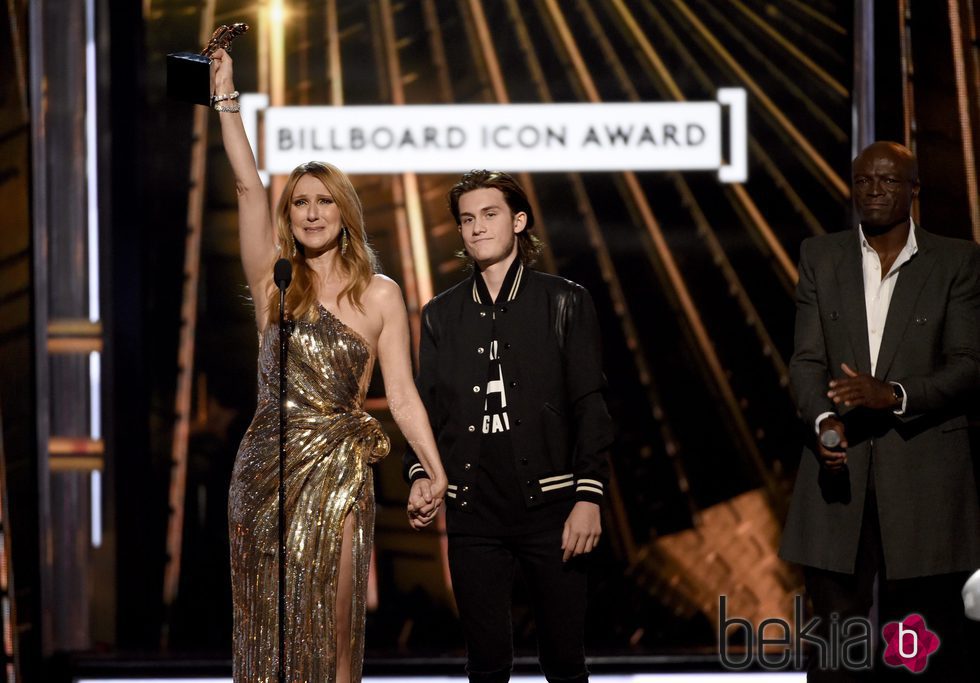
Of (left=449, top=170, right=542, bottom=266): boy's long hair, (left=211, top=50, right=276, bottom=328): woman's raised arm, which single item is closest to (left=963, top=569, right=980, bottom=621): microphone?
(left=449, top=170, right=542, bottom=266): boy's long hair

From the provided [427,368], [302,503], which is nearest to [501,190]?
[427,368]

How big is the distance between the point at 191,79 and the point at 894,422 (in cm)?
195

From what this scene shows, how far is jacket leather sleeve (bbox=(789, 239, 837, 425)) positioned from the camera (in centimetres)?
306

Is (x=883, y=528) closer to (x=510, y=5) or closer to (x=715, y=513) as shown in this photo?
(x=715, y=513)

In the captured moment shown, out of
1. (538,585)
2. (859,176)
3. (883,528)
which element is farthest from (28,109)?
(883,528)

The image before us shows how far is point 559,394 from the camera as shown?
2984mm

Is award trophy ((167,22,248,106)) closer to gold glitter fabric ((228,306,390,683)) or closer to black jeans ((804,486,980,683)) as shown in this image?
gold glitter fabric ((228,306,390,683))

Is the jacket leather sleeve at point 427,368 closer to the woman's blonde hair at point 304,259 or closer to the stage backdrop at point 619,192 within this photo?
the woman's blonde hair at point 304,259

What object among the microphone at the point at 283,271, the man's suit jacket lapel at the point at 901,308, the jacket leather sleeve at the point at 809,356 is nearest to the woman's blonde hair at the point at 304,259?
the microphone at the point at 283,271

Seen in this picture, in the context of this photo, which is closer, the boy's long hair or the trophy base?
the trophy base

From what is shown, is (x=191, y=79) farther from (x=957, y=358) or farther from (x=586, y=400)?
(x=957, y=358)

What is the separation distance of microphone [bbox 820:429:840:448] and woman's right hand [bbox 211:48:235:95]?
1.66 meters

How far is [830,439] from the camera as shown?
9.53ft

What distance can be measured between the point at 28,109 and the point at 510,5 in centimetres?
175
